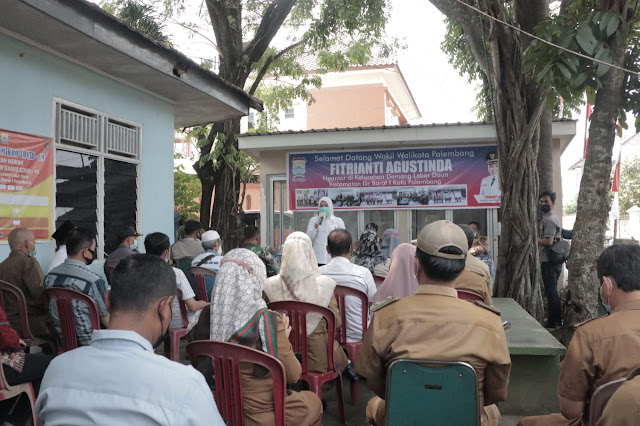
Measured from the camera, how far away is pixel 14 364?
10.1ft

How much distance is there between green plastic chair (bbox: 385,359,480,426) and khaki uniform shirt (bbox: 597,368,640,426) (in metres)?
0.58

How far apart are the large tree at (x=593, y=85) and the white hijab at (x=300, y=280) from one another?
7.83 ft

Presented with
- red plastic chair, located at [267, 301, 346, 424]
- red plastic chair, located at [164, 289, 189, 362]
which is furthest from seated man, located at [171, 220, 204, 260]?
red plastic chair, located at [267, 301, 346, 424]

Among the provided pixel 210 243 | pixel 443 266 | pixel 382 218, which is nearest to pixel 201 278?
pixel 210 243

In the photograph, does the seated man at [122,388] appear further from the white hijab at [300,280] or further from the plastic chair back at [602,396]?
the white hijab at [300,280]

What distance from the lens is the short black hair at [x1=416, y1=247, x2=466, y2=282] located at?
89.0 inches

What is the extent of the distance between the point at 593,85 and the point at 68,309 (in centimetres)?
448

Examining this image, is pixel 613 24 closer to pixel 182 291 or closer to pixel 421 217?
pixel 182 291

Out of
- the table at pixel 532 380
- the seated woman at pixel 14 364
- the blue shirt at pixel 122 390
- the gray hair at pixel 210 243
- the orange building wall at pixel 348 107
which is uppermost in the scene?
the orange building wall at pixel 348 107

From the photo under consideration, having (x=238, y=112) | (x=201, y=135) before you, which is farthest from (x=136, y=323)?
(x=201, y=135)

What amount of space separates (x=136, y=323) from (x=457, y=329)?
3.98 feet

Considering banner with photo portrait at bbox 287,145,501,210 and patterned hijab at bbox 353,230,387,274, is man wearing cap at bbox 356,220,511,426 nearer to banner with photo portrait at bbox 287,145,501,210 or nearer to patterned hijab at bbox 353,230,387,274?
patterned hijab at bbox 353,230,387,274

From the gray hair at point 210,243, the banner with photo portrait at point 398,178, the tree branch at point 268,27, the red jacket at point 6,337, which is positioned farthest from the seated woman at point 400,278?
the tree branch at point 268,27

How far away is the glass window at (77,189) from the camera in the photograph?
5.70m
